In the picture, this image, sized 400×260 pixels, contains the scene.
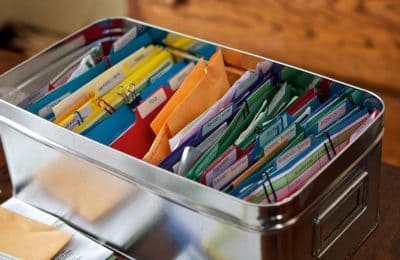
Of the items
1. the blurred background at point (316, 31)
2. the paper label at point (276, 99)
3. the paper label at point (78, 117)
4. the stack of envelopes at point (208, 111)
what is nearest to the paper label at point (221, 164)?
the stack of envelopes at point (208, 111)

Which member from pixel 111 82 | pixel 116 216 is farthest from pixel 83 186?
pixel 111 82

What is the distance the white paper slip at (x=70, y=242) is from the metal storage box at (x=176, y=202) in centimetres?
1

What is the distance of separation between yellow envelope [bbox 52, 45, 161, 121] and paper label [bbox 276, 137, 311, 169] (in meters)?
0.28

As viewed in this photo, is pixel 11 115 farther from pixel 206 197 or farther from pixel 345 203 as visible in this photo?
pixel 345 203

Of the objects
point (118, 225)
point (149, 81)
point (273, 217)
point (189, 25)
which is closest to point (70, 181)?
point (118, 225)

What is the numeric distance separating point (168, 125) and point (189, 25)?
44.3 inches

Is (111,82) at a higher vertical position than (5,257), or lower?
higher

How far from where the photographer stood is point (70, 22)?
97.2 inches

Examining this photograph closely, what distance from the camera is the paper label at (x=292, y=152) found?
2.91 feet

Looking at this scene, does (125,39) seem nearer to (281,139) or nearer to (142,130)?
(142,130)

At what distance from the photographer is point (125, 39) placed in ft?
3.71

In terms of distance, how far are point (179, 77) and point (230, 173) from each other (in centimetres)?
24

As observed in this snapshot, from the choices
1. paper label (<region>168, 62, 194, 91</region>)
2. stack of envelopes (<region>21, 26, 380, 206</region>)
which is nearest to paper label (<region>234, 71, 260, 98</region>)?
stack of envelopes (<region>21, 26, 380, 206</region>)

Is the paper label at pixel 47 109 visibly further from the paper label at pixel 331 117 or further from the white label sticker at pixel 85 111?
the paper label at pixel 331 117
